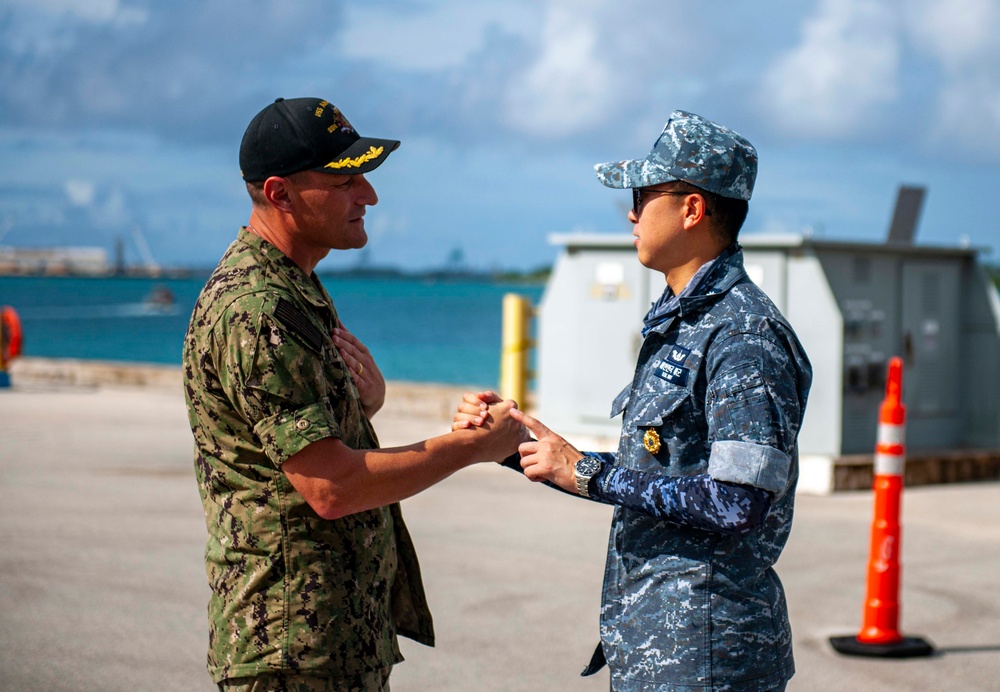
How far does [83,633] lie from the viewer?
583cm

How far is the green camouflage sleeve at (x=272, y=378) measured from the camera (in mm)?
2613

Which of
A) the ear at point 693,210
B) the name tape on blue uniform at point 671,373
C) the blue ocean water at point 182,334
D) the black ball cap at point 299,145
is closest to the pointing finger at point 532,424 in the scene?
the name tape on blue uniform at point 671,373

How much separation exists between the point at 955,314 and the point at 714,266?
32.5ft

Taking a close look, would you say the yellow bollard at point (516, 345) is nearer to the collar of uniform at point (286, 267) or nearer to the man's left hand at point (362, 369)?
the man's left hand at point (362, 369)

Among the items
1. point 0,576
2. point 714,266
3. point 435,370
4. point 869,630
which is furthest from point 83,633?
point 435,370

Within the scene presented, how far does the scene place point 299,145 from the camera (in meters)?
2.81

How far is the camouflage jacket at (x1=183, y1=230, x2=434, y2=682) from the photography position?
8.64 feet

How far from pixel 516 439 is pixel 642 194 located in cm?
70

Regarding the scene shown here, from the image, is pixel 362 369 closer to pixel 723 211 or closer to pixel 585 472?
pixel 585 472

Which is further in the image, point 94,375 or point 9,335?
point 94,375

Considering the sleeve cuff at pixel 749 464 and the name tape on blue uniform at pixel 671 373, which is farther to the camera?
the name tape on blue uniform at pixel 671 373

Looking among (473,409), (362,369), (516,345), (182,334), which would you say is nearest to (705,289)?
(473,409)

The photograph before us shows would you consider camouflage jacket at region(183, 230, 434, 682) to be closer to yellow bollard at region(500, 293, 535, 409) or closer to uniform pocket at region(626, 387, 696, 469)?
uniform pocket at region(626, 387, 696, 469)

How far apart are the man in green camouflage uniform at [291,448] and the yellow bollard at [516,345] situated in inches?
374
